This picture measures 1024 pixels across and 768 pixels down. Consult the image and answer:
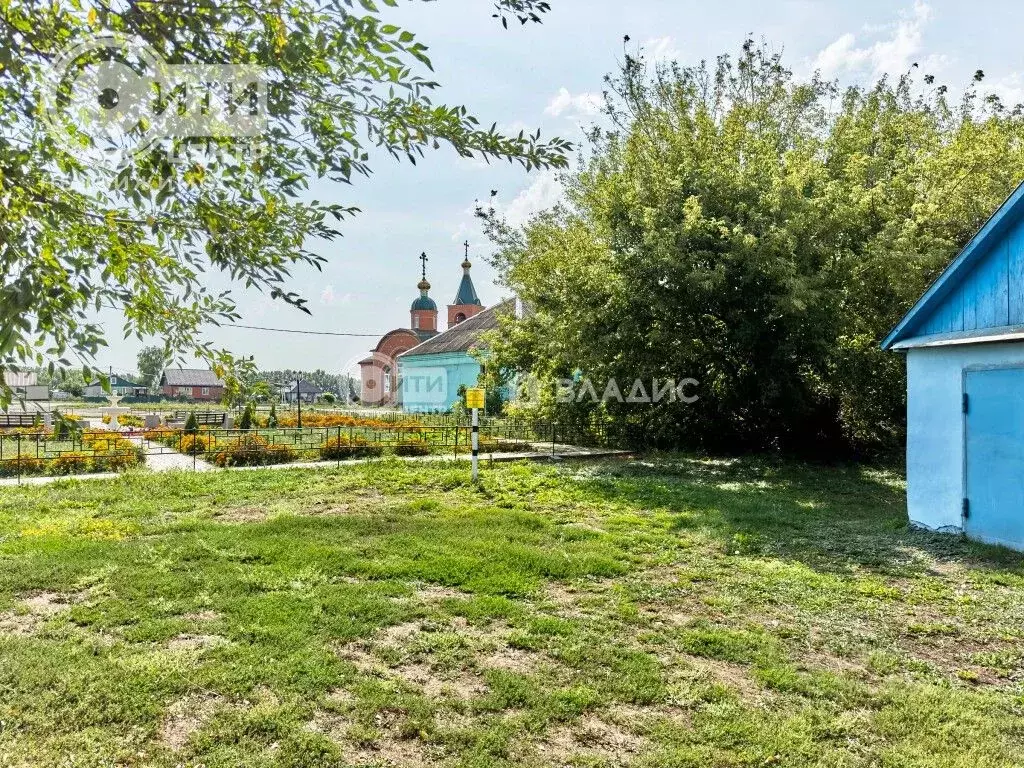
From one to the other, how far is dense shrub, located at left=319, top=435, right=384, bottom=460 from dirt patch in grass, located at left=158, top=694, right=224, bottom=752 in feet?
40.7

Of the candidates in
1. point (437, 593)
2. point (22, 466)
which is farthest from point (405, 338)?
point (437, 593)

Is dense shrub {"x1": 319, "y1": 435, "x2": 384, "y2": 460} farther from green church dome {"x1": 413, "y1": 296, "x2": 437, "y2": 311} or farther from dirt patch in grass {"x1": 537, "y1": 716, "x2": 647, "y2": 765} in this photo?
green church dome {"x1": 413, "y1": 296, "x2": 437, "y2": 311}

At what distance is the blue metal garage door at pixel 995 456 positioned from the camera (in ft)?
24.5

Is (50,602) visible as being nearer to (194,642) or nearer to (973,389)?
(194,642)

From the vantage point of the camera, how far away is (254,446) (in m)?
15.9

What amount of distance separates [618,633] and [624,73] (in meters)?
18.0

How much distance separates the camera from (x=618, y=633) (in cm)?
493

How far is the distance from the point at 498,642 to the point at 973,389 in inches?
268

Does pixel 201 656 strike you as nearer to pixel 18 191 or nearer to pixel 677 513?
pixel 18 191

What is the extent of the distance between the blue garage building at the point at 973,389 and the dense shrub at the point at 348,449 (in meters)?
11.7

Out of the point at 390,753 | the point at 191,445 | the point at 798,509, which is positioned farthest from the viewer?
the point at 191,445

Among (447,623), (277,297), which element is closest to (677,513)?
(447,623)

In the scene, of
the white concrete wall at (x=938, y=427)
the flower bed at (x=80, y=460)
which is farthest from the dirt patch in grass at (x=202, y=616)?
the flower bed at (x=80, y=460)

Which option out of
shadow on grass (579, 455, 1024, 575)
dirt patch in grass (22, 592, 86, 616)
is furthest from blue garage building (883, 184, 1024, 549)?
dirt patch in grass (22, 592, 86, 616)
